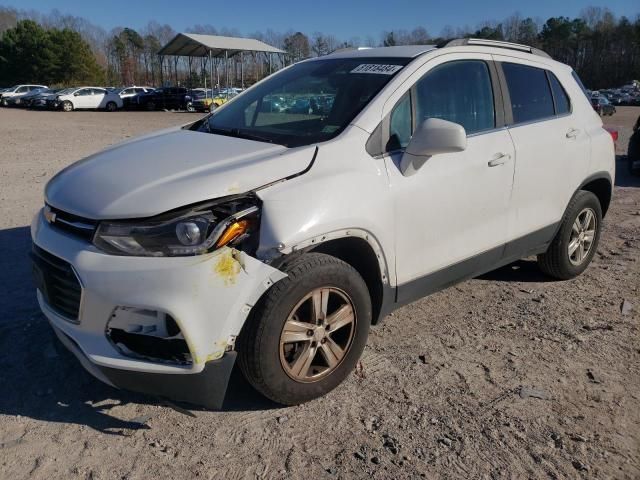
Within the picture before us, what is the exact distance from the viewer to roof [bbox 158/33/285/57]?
37.6 m

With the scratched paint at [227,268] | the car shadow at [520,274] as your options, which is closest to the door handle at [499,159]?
the car shadow at [520,274]

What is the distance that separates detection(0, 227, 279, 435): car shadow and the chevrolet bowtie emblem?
3.13ft

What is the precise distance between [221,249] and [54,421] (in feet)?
4.39

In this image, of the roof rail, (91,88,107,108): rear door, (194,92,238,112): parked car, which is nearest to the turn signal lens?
the roof rail

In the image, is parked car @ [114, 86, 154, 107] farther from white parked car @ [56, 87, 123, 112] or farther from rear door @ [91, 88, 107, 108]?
rear door @ [91, 88, 107, 108]

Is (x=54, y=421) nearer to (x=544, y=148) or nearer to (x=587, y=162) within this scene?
(x=544, y=148)

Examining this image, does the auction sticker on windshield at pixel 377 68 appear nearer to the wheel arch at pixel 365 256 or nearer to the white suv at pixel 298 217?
the white suv at pixel 298 217

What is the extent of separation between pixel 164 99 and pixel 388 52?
38450mm

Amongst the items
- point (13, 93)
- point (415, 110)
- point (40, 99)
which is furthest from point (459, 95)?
point (13, 93)

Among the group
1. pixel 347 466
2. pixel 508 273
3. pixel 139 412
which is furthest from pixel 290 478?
pixel 508 273

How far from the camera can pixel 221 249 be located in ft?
8.14

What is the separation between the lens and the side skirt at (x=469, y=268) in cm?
331

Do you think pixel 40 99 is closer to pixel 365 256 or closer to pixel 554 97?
pixel 554 97

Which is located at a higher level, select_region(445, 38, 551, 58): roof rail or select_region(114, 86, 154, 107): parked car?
select_region(114, 86, 154, 107): parked car
